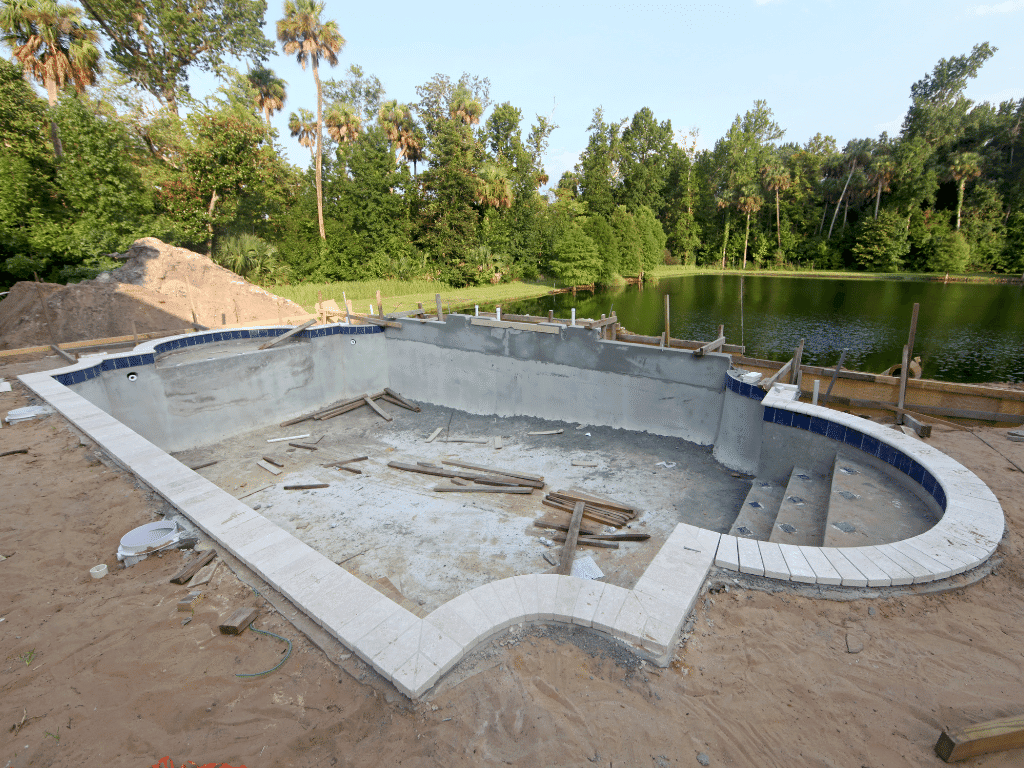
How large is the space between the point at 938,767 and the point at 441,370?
1357cm

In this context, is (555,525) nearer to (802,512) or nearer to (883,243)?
(802,512)

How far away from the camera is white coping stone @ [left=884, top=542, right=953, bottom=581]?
3.87m

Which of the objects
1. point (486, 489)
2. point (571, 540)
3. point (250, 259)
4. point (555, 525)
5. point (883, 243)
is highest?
point (883, 243)

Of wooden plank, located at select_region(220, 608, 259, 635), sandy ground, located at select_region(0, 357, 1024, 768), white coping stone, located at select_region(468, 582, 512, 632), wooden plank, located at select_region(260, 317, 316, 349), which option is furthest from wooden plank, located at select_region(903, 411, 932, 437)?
wooden plank, located at select_region(260, 317, 316, 349)

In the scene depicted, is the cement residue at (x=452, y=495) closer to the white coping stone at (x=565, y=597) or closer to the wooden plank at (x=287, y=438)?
the wooden plank at (x=287, y=438)

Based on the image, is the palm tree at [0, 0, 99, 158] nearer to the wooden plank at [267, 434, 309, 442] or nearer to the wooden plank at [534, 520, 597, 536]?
the wooden plank at [267, 434, 309, 442]

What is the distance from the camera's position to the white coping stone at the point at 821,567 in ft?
12.6

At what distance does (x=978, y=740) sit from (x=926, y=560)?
6.10 feet

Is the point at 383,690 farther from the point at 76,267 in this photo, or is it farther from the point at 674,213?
the point at 674,213

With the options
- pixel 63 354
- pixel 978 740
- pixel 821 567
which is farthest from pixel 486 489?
pixel 63 354

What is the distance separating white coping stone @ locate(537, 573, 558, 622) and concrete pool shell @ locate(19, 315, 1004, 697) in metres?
0.02

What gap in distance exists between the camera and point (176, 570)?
406cm

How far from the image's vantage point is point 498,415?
46.9 ft

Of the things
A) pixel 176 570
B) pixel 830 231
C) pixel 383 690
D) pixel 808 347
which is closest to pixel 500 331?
pixel 176 570
